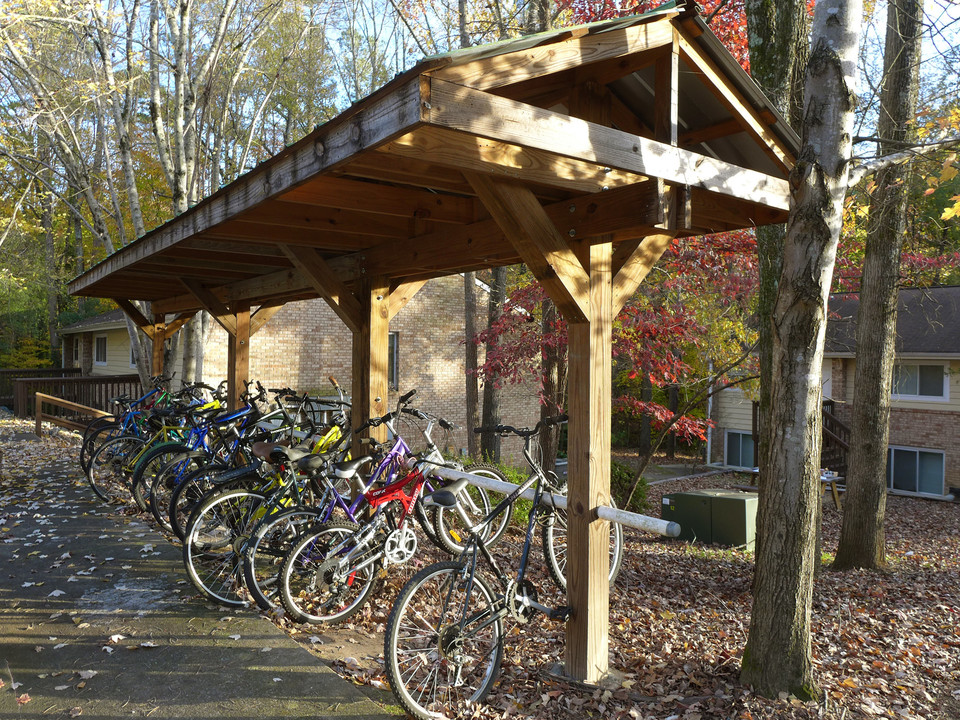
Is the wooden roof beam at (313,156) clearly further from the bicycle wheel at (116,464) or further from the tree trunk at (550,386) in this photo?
the tree trunk at (550,386)

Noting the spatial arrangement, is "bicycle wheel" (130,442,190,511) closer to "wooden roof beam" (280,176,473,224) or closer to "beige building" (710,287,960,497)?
"wooden roof beam" (280,176,473,224)

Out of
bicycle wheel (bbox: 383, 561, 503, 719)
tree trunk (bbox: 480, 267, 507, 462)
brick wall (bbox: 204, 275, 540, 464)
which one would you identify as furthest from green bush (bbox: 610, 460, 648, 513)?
bicycle wheel (bbox: 383, 561, 503, 719)

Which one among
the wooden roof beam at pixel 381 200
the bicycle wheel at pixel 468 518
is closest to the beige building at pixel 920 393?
the bicycle wheel at pixel 468 518

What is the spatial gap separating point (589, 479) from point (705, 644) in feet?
6.14

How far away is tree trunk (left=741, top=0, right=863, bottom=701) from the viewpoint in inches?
155

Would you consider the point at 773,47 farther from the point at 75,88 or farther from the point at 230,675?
the point at 75,88

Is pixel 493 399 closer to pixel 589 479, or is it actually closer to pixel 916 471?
pixel 589 479

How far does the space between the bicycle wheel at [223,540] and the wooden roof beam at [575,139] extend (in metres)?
3.34

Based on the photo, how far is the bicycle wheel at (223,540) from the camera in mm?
4867

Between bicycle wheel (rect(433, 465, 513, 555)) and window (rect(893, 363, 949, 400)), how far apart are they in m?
13.1

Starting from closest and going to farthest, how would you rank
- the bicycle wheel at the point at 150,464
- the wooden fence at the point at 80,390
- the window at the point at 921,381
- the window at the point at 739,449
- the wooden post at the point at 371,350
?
the wooden post at the point at 371,350 < the bicycle wheel at the point at 150,464 < the window at the point at 921,381 < the wooden fence at the point at 80,390 < the window at the point at 739,449

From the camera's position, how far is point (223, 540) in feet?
17.2

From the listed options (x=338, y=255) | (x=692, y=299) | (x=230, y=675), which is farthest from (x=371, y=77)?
(x=230, y=675)

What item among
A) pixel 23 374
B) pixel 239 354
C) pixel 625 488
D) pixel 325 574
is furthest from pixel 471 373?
pixel 23 374
